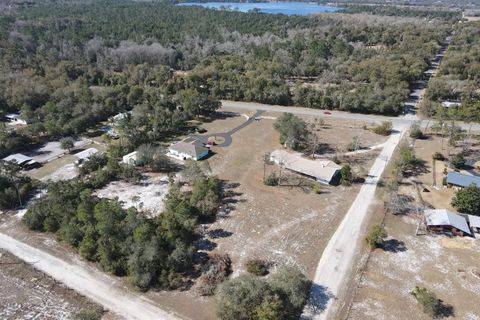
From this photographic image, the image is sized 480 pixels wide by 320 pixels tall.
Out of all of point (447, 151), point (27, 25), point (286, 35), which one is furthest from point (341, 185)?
point (27, 25)

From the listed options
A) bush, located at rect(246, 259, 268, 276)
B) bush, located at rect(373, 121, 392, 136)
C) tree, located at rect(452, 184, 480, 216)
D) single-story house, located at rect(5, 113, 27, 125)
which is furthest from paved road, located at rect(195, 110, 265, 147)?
single-story house, located at rect(5, 113, 27, 125)

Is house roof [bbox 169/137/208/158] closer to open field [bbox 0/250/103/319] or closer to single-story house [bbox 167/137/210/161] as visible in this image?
single-story house [bbox 167/137/210/161]

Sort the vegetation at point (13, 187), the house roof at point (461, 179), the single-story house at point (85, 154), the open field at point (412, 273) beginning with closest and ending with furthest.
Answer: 1. the open field at point (412, 273)
2. the vegetation at point (13, 187)
3. the house roof at point (461, 179)
4. the single-story house at point (85, 154)

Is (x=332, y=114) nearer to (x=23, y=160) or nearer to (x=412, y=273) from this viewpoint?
(x=412, y=273)

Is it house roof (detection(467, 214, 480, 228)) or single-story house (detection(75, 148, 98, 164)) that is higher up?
single-story house (detection(75, 148, 98, 164))

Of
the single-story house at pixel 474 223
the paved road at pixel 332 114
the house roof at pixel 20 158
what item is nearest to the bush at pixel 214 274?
the single-story house at pixel 474 223

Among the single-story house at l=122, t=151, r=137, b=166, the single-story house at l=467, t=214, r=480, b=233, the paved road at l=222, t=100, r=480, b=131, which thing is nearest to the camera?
the single-story house at l=467, t=214, r=480, b=233

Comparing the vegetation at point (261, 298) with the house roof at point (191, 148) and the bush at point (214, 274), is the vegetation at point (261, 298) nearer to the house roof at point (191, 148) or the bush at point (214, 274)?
the bush at point (214, 274)
